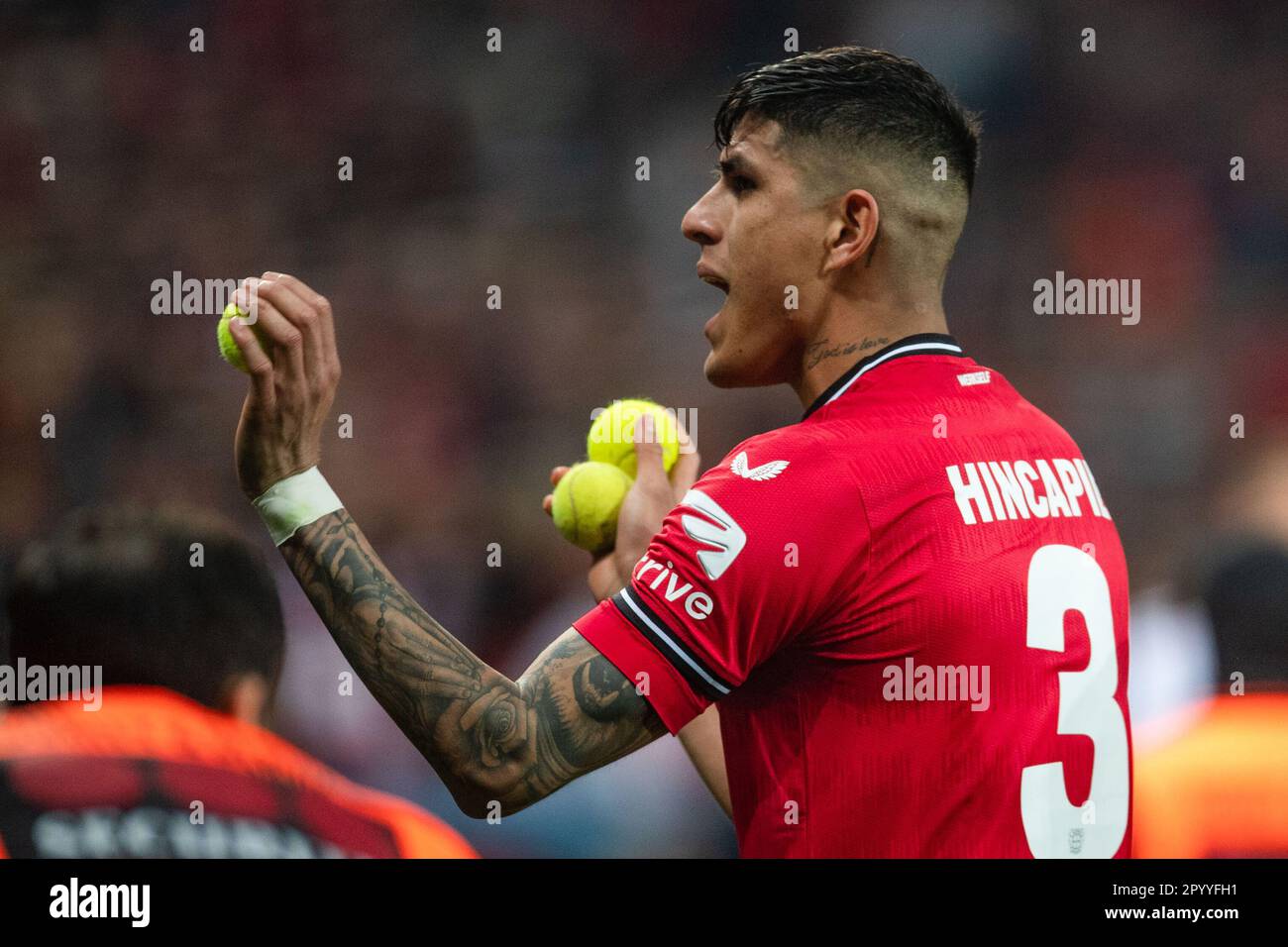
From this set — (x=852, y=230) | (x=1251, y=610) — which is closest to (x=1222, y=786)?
(x=1251, y=610)

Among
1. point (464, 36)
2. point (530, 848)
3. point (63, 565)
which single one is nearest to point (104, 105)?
point (464, 36)

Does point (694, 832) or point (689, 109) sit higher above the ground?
point (689, 109)

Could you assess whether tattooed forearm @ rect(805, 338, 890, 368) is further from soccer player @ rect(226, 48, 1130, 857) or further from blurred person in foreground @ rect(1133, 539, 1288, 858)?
blurred person in foreground @ rect(1133, 539, 1288, 858)

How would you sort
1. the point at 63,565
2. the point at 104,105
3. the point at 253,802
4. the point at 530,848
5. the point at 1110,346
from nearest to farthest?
the point at 253,802 → the point at 63,565 → the point at 530,848 → the point at 1110,346 → the point at 104,105

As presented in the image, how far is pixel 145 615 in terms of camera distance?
393 centimetres

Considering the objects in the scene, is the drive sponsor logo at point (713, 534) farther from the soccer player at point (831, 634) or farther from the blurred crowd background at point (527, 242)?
the blurred crowd background at point (527, 242)

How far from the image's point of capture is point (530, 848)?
484 cm

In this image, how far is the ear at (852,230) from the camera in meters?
2.32

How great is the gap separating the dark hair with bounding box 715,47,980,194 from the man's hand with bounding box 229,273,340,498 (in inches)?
35.0

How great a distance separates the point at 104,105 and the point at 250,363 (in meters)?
5.03

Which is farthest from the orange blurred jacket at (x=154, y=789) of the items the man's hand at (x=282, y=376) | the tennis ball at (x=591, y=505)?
the man's hand at (x=282, y=376)

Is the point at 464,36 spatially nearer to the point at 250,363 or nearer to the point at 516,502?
the point at 516,502

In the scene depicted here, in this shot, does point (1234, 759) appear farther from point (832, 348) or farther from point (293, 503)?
point (293, 503)

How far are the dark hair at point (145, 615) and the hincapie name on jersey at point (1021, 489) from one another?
2.44 m
